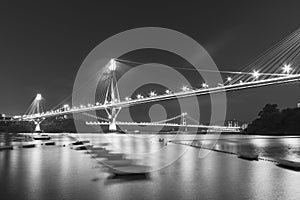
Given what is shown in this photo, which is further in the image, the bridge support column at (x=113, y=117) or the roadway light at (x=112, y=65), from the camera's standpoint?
the roadway light at (x=112, y=65)

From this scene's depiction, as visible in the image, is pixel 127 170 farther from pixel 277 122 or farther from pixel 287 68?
pixel 277 122

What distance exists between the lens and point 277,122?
7788cm

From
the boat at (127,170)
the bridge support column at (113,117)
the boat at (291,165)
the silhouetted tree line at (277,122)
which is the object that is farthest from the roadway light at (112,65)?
the boat at (127,170)

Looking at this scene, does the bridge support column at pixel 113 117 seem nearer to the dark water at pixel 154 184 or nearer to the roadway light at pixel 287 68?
the roadway light at pixel 287 68

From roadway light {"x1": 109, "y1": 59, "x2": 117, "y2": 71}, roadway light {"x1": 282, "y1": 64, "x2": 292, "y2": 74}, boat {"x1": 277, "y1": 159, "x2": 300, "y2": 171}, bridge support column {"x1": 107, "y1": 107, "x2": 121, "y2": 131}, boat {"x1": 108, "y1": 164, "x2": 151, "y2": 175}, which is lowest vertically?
boat {"x1": 277, "y1": 159, "x2": 300, "y2": 171}

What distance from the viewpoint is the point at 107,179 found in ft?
38.7

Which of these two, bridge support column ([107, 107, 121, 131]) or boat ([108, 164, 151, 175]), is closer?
boat ([108, 164, 151, 175])

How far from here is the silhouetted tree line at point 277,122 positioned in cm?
7262

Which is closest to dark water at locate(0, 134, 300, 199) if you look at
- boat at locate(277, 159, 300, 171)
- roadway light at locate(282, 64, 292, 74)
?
boat at locate(277, 159, 300, 171)

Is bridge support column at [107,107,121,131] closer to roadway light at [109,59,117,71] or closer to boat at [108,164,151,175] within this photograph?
roadway light at [109,59,117,71]

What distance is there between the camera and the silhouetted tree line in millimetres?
72619

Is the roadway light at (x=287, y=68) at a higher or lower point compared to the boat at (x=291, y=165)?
higher

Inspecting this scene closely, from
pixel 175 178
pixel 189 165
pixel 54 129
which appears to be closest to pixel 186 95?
pixel 189 165

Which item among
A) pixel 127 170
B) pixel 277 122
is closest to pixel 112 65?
pixel 277 122
